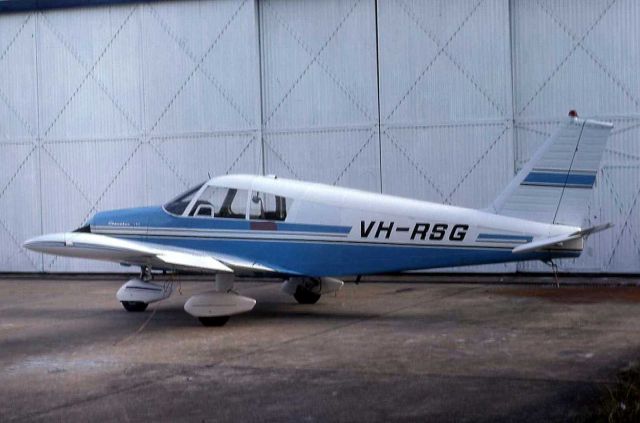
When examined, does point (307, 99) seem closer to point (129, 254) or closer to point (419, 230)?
point (419, 230)

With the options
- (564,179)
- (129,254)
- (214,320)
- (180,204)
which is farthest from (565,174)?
(129,254)

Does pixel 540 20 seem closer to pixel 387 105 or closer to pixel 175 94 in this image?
pixel 387 105

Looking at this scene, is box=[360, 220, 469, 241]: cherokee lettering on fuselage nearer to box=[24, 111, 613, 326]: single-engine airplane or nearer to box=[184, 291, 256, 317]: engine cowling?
box=[24, 111, 613, 326]: single-engine airplane

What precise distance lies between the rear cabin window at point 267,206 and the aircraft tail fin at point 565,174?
3398 mm

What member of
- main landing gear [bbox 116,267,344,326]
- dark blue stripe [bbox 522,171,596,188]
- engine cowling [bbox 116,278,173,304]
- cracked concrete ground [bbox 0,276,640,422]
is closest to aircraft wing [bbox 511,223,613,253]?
dark blue stripe [bbox 522,171,596,188]

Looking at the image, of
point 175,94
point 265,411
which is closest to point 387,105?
point 175,94

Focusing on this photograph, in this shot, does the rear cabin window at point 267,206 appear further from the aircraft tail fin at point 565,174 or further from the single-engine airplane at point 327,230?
the aircraft tail fin at point 565,174

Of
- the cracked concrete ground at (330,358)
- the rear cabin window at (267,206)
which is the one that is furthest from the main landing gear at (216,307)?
the rear cabin window at (267,206)

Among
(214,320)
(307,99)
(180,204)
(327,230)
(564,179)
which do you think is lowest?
(214,320)

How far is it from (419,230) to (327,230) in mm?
1367

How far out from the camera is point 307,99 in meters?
21.4

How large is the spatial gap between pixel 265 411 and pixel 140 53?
15.6 m

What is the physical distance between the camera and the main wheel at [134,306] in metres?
15.7

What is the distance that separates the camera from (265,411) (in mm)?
8547
